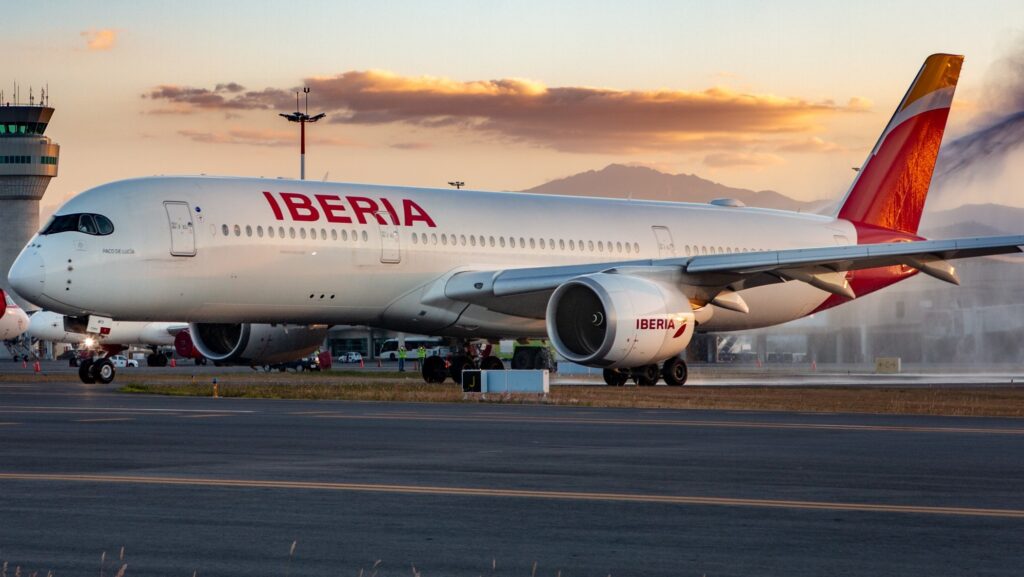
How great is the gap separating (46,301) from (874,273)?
23.6 m

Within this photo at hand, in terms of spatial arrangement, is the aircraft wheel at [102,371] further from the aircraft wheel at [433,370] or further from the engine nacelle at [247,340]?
the aircraft wheel at [433,370]

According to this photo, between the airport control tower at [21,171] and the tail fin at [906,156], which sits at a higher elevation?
the airport control tower at [21,171]

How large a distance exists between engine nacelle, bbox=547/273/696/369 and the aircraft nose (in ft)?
35.3

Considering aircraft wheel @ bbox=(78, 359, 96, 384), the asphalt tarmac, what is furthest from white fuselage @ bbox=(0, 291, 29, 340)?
the asphalt tarmac

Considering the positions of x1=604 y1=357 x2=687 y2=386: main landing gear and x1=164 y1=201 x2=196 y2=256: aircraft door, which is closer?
x1=164 y1=201 x2=196 y2=256: aircraft door

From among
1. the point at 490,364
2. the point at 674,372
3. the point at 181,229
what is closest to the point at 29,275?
the point at 181,229

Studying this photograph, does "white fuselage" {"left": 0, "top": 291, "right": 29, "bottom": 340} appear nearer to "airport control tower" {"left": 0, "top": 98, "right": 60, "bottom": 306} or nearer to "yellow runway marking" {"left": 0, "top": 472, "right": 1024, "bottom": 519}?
"yellow runway marking" {"left": 0, "top": 472, "right": 1024, "bottom": 519}

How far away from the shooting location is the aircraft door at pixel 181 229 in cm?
3019

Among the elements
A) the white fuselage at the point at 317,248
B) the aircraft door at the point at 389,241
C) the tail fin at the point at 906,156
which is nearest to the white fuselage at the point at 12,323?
the white fuselage at the point at 317,248

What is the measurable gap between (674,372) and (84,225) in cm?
1529

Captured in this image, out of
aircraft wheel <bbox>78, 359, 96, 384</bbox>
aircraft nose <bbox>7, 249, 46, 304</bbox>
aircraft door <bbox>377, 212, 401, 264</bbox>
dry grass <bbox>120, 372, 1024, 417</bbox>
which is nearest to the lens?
dry grass <bbox>120, 372, 1024, 417</bbox>

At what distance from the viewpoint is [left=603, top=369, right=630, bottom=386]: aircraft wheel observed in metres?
37.1

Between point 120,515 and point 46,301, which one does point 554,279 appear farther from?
point 120,515

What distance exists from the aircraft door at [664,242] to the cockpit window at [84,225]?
15.2 metres
